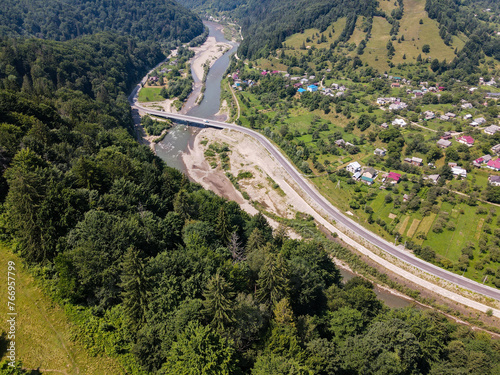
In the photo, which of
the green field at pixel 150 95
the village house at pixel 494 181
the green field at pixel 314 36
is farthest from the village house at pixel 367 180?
the green field at pixel 314 36

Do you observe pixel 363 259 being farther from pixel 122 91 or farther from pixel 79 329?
pixel 122 91

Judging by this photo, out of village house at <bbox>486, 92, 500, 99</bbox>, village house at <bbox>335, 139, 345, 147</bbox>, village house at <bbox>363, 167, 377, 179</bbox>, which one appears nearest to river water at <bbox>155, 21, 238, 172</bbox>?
village house at <bbox>335, 139, 345, 147</bbox>

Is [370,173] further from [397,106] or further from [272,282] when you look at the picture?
[272,282]

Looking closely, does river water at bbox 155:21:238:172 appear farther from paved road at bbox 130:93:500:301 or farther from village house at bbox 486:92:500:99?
village house at bbox 486:92:500:99

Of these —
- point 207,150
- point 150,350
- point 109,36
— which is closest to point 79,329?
point 150,350

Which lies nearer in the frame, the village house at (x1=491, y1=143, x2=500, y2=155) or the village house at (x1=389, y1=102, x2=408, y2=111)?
the village house at (x1=491, y1=143, x2=500, y2=155)

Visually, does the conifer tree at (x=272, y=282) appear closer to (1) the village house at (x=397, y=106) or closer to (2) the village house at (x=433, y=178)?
(2) the village house at (x=433, y=178)
